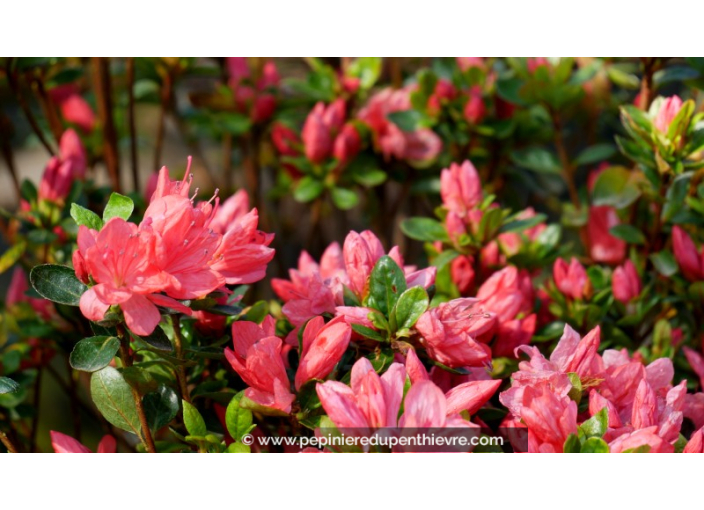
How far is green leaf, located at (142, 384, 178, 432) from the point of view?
3.23 ft

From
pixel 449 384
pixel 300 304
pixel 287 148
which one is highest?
pixel 287 148

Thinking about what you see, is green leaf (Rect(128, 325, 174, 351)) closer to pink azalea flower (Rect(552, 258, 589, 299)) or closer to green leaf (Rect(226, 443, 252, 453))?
green leaf (Rect(226, 443, 252, 453))

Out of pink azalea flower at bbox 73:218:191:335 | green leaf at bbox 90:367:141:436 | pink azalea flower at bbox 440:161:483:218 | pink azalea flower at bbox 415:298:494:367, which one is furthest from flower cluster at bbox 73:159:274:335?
pink azalea flower at bbox 440:161:483:218

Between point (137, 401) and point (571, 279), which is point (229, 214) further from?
point (571, 279)

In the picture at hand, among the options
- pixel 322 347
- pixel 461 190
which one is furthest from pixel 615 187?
pixel 322 347

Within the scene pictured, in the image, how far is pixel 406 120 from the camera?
5.50ft

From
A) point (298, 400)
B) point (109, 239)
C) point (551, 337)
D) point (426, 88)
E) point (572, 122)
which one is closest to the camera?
point (109, 239)

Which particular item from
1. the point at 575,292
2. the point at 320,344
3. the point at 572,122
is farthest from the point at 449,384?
the point at 572,122

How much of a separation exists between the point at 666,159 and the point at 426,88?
59 centimetres

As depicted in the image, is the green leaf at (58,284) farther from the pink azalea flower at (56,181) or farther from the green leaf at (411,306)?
the pink azalea flower at (56,181)

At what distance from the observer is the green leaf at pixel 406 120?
167cm

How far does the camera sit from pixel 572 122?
7.82 ft

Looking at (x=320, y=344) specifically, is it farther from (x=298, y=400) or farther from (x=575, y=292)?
(x=575, y=292)

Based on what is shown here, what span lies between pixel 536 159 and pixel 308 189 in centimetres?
50
